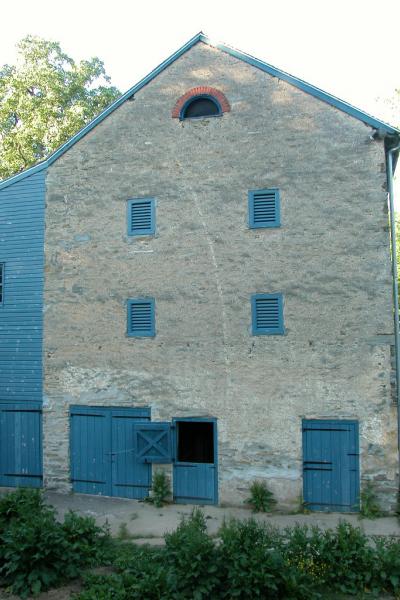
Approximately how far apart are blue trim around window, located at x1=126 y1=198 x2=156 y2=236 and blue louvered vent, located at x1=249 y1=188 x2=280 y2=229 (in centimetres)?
226

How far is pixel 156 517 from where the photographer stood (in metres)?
11.8

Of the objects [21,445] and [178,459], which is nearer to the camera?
[178,459]

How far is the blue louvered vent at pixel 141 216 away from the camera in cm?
1325

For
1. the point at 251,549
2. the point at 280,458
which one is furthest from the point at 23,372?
the point at 251,549

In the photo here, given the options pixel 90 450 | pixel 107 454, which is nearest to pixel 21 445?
pixel 90 450

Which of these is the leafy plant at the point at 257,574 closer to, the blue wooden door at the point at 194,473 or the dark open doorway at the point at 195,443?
the blue wooden door at the point at 194,473

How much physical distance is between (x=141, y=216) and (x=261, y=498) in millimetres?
6706

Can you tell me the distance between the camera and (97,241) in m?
13.6

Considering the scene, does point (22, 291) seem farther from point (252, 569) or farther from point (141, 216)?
point (252, 569)

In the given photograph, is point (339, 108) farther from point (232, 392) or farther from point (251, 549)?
point (251, 549)

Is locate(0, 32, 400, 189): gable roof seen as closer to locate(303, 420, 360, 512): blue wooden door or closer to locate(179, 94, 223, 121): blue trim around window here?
locate(179, 94, 223, 121): blue trim around window

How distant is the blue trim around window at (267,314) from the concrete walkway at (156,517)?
12.3ft

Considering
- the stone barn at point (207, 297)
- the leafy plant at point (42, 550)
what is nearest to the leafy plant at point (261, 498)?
the stone barn at point (207, 297)

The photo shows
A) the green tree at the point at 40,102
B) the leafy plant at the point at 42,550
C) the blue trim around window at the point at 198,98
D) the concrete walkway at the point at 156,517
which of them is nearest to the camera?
the leafy plant at the point at 42,550
